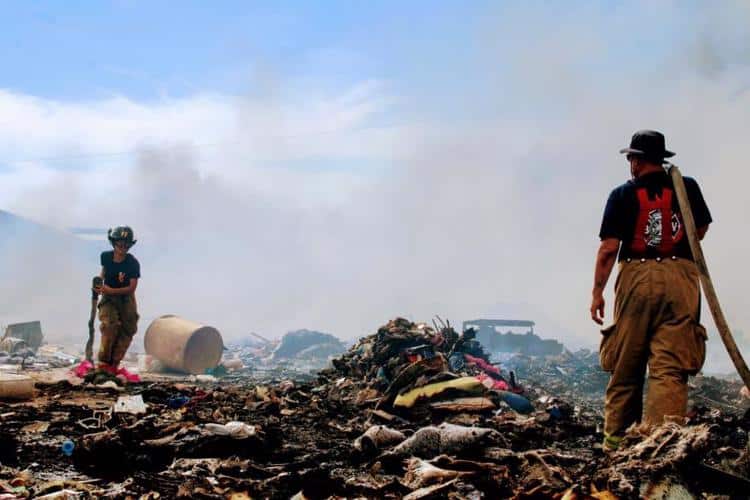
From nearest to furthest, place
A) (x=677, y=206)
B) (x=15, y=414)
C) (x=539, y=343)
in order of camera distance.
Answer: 1. (x=677, y=206)
2. (x=15, y=414)
3. (x=539, y=343)

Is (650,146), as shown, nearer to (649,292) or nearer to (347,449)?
(649,292)

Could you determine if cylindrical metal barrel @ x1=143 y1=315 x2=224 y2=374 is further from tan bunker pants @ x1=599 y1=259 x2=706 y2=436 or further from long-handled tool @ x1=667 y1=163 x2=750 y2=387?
long-handled tool @ x1=667 y1=163 x2=750 y2=387

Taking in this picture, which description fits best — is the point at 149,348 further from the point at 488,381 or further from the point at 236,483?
the point at 236,483

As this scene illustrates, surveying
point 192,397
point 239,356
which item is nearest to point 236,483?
point 192,397

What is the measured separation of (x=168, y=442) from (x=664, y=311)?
310 centimetres

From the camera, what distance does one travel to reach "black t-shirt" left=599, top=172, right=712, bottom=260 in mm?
3742

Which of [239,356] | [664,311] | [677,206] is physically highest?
[677,206]

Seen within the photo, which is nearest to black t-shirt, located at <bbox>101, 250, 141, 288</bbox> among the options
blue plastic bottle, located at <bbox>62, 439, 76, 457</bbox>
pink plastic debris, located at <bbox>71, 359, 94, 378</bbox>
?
pink plastic debris, located at <bbox>71, 359, 94, 378</bbox>

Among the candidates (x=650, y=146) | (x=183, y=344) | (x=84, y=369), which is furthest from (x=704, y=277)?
(x=183, y=344)

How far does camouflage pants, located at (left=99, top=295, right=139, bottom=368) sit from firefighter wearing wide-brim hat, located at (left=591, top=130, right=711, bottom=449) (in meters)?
6.93

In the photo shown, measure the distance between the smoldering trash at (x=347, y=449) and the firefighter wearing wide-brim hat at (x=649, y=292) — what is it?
0.41 meters

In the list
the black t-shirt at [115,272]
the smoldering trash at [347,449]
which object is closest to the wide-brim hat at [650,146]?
the smoldering trash at [347,449]

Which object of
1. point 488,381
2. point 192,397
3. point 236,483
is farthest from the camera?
point 488,381

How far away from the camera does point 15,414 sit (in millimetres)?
4918
